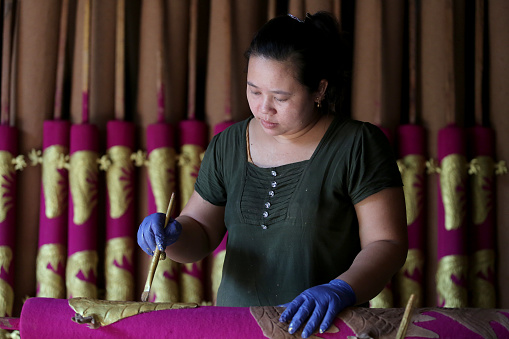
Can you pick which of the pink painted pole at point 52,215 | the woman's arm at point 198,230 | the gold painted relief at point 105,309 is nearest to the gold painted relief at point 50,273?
the pink painted pole at point 52,215

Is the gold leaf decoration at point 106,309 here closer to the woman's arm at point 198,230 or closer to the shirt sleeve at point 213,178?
the woman's arm at point 198,230

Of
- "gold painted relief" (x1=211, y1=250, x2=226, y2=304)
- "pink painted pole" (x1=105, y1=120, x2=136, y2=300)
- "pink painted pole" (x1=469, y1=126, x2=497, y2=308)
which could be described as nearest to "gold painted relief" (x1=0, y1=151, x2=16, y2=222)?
"pink painted pole" (x1=105, y1=120, x2=136, y2=300)

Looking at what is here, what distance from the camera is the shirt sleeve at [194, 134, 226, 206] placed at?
1.56 m

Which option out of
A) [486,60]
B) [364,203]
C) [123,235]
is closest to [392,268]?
[364,203]

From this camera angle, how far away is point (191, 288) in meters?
2.29

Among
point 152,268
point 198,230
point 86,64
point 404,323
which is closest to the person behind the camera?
point 404,323

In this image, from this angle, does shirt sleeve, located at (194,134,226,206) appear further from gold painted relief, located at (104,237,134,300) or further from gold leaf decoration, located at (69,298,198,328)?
gold painted relief, located at (104,237,134,300)

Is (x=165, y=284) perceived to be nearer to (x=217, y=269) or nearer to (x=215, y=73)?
(x=217, y=269)

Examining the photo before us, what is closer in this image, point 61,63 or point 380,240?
point 380,240

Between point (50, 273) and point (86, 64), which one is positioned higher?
point (86, 64)

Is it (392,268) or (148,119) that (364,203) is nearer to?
(392,268)

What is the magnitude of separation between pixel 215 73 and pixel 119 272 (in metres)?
0.87

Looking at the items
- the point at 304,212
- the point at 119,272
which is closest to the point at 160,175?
the point at 119,272

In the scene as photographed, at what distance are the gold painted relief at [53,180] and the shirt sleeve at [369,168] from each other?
1301mm
